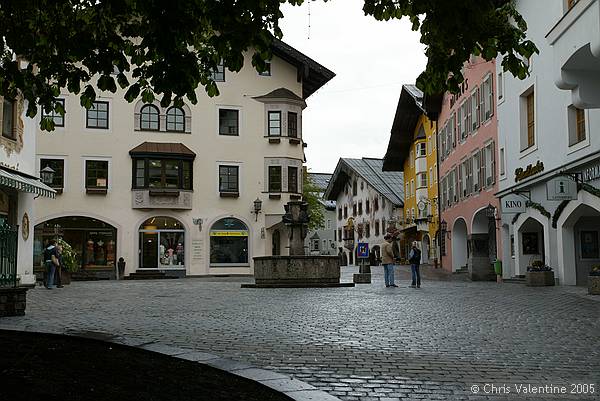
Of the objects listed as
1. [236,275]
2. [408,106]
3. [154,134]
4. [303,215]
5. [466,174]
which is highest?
[408,106]

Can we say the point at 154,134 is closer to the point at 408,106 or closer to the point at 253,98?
the point at 253,98

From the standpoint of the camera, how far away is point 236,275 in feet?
124

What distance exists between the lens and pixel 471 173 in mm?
34344

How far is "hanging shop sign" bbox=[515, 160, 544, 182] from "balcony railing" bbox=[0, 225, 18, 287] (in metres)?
17.7

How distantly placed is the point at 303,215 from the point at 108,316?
1204 cm

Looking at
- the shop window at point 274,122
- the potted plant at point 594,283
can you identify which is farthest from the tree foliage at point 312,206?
the potted plant at point 594,283

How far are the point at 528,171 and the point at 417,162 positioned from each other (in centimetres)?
2460

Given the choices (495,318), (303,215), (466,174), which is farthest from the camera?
(466,174)

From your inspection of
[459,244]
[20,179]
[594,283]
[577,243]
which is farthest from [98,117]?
[594,283]

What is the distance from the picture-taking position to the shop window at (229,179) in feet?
127

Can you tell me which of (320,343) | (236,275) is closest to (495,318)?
(320,343)

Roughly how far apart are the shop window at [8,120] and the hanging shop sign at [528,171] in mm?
17631

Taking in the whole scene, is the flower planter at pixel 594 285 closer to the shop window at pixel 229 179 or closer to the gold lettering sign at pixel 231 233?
the gold lettering sign at pixel 231 233

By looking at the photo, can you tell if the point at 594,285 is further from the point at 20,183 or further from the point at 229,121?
the point at 229,121
